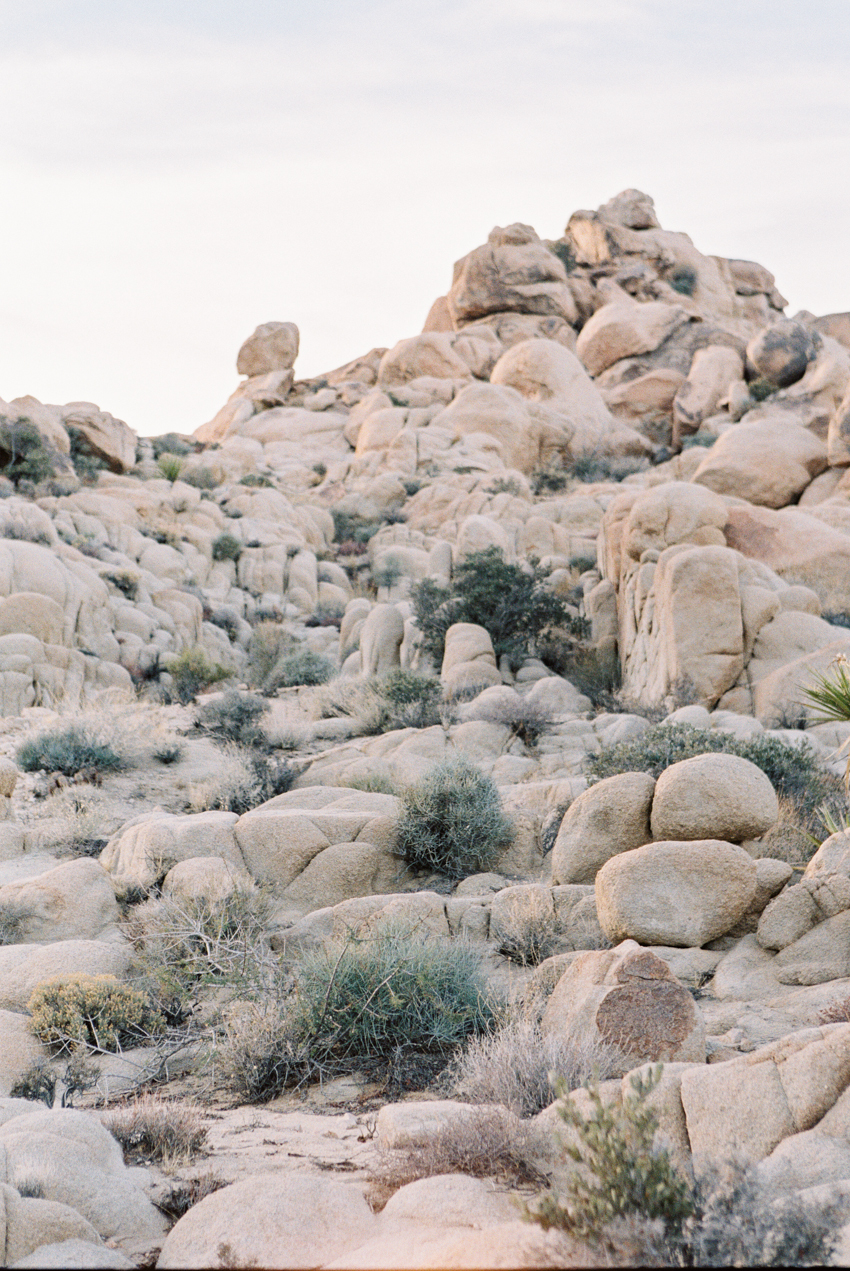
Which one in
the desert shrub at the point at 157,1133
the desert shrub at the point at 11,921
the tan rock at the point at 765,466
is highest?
the tan rock at the point at 765,466

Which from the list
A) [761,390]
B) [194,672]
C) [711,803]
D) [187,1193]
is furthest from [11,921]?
[761,390]

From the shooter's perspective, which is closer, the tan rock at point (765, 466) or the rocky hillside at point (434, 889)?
the rocky hillside at point (434, 889)

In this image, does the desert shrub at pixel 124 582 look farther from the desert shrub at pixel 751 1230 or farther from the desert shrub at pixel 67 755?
the desert shrub at pixel 751 1230

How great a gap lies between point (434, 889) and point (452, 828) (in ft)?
2.06

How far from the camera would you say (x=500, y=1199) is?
3246 millimetres

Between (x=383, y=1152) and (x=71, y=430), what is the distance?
111 ft

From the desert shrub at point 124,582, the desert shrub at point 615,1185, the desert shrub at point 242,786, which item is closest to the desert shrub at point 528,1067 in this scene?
the desert shrub at point 615,1185

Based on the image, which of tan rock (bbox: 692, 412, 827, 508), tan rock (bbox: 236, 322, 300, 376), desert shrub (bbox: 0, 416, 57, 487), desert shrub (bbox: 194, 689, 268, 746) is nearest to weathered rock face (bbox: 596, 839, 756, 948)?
desert shrub (bbox: 194, 689, 268, 746)

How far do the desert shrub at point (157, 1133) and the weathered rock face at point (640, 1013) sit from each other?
2.04 metres

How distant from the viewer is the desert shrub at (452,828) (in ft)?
30.0

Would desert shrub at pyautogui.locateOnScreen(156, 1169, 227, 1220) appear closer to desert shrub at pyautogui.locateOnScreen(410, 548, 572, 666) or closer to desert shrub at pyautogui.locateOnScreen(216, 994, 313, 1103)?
desert shrub at pyautogui.locateOnScreen(216, 994, 313, 1103)

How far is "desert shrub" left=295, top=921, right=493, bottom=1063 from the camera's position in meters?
5.66

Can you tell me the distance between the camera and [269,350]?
183ft

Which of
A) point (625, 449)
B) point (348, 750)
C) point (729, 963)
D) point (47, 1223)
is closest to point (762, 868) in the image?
point (729, 963)
